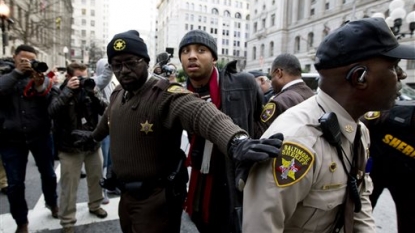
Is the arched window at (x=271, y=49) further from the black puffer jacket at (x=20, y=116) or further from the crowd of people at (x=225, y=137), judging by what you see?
the black puffer jacket at (x=20, y=116)

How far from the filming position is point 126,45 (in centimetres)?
218

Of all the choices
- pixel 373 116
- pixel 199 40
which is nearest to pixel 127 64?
pixel 199 40

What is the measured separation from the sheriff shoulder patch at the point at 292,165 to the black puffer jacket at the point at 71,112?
9.38 ft

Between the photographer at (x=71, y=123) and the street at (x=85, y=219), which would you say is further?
the street at (x=85, y=219)

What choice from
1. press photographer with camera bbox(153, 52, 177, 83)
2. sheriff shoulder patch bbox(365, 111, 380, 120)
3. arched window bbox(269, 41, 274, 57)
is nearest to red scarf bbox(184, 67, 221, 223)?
sheriff shoulder patch bbox(365, 111, 380, 120)

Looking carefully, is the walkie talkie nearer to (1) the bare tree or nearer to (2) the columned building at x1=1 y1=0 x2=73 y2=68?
(2) the columned building at x1=1 y1=0 x2=73 y2=68

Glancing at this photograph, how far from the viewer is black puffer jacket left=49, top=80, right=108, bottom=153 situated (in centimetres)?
334

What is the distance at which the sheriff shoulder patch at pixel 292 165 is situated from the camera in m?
1.14

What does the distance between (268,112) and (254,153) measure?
1.61 m

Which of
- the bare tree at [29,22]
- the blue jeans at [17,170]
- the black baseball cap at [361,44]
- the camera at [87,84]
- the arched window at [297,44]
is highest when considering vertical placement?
the arched window at [297,44]

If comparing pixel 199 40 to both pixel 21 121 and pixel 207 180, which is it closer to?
pixel 207 180

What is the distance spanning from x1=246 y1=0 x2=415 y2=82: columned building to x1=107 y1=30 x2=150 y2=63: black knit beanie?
35.0 metres

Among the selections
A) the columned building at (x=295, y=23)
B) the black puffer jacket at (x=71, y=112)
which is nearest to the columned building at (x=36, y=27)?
the black puffer jacket at (x=71, y=112)

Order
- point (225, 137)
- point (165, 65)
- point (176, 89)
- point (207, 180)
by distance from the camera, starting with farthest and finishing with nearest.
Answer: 1. point (165, 65)
2. point (207, 180)
3. point (176, 89)
4. point (225, 137)
